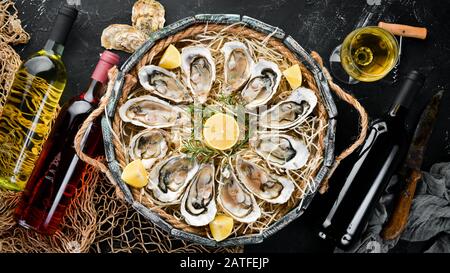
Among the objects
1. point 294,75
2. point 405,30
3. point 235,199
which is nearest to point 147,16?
point 294,75

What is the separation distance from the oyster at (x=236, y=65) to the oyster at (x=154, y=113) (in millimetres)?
179

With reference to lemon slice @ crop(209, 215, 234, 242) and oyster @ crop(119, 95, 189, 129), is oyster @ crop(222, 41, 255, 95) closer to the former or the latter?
oyster @ crop(119, 95, 189, 129)

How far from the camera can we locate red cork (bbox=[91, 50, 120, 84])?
5.12 ft

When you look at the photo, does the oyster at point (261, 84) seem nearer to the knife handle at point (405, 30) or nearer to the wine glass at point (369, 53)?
the wine glass at point (369, 53)

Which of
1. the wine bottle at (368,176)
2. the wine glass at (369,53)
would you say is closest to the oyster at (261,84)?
the wine glass at (369,53)

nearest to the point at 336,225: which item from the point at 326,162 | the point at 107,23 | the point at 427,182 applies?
the point at 326,162

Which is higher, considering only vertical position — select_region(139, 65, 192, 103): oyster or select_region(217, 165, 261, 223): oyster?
select_region(139, 65, 192, 103): oyster

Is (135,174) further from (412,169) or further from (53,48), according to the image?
(412,169)

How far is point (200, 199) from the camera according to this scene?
1.74 meters

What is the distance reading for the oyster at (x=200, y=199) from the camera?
1671 mm

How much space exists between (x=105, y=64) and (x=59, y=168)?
39cm

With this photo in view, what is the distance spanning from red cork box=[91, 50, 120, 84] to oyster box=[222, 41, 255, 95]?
366mm

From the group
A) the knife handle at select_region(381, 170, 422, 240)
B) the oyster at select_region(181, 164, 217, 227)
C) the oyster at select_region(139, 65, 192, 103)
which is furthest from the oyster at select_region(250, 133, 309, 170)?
the knife handle at select_region(381, 170, 422, 240)

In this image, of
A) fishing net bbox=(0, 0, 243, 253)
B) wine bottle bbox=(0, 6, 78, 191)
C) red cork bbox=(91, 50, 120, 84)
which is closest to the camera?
red cork bbox=(91, 50, 120, 84)
